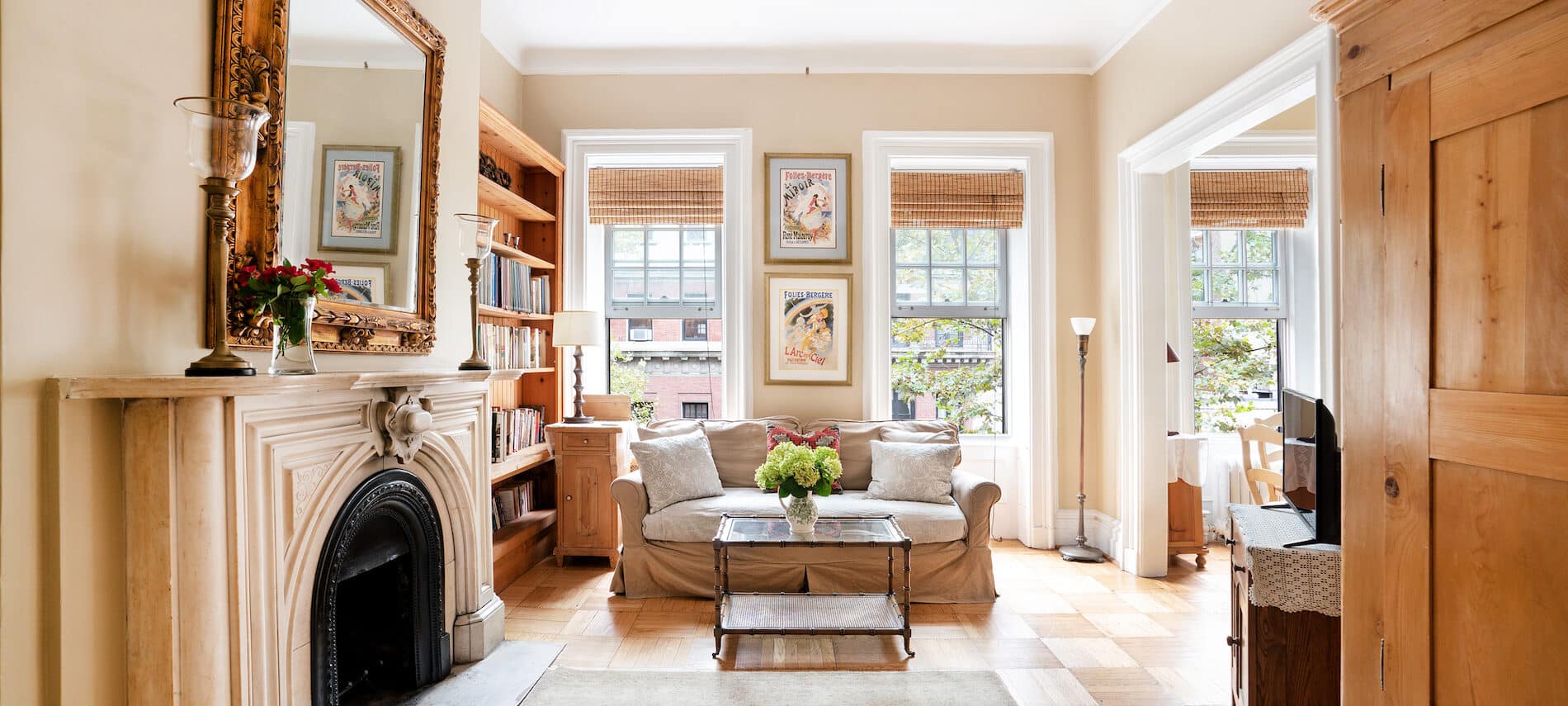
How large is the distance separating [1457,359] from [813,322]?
3525 mm

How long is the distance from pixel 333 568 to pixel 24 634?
0.70 metres

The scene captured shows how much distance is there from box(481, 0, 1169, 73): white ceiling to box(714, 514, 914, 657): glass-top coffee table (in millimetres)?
2827

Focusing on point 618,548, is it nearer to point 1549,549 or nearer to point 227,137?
point 227,137

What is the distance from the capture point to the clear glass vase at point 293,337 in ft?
5.88

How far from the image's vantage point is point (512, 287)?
408cm

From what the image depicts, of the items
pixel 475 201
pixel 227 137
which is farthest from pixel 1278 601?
pixel 475 201

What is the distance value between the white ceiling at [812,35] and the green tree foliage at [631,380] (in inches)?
74.8

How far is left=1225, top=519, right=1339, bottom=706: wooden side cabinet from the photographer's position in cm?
192

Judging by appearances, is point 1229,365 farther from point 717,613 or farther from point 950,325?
point 717,613

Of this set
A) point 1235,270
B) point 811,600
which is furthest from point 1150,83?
point 811,600

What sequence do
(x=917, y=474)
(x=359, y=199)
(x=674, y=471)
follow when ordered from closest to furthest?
(x=359, y=199)
(x=674, y=471)
(x=917, y=474)

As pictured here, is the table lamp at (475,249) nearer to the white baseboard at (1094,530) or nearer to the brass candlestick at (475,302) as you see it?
the brass candlestick at (475,302)

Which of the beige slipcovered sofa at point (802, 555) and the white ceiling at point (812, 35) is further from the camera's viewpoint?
the white ceiling at point (812, 35)

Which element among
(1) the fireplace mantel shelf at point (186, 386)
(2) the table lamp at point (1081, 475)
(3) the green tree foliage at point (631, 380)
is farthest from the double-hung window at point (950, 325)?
(1) the fireplace mantel shelf at point (186, 386)
